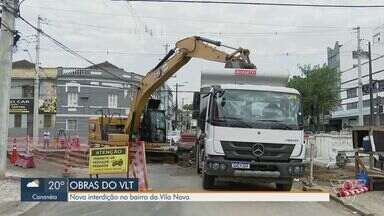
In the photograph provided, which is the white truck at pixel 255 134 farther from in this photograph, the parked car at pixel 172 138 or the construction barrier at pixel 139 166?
the parked car at pixel 172 138

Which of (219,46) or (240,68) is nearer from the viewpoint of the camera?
(240,68)

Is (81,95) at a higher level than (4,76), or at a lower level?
higher

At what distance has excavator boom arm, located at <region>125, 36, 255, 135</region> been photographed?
18.2m

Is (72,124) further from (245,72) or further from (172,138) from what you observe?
(245,72)

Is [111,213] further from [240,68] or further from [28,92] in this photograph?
[28,92]

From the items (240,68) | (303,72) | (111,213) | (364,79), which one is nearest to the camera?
(111,213)

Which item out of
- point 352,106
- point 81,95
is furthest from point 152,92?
point 352,106

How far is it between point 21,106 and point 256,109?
63.4 meters

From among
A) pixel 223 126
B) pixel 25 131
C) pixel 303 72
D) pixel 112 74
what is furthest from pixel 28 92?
pixel 223 126

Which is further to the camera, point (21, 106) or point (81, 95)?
point (21, 106)

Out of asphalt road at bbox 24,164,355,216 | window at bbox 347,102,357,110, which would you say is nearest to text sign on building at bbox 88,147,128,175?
asphalt road at bbox 24,164,355,216

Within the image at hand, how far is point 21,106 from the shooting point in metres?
74.2

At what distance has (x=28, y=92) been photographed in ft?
252

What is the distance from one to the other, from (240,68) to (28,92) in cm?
6381
